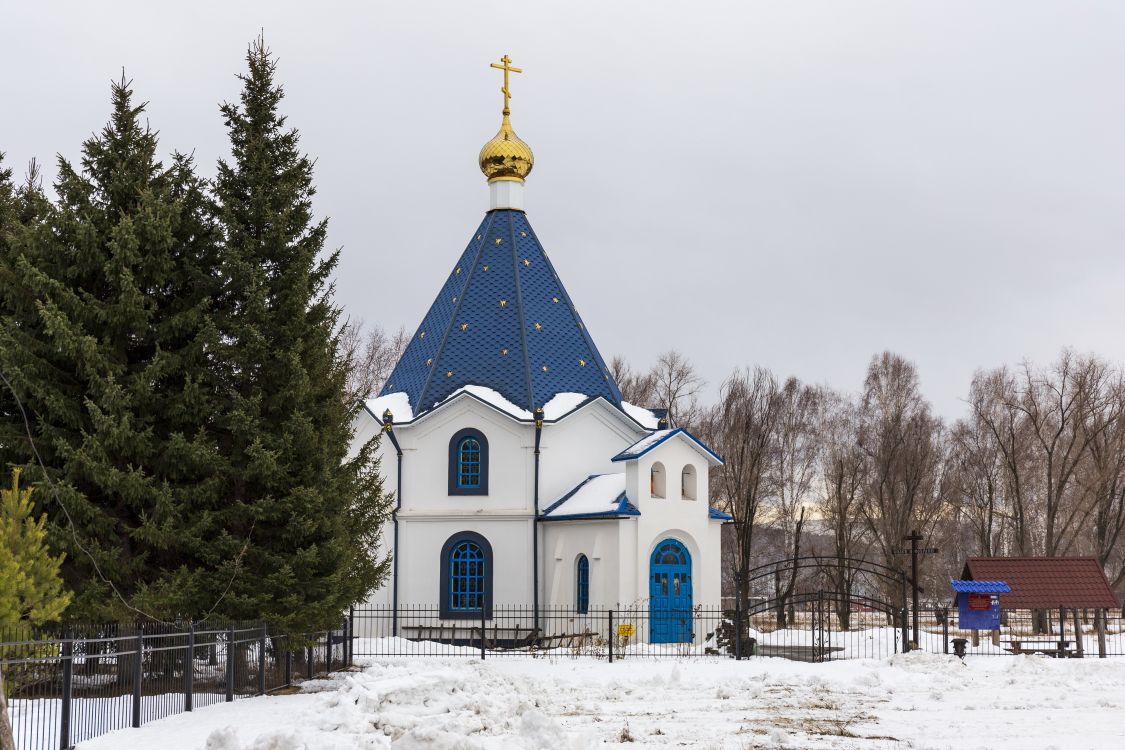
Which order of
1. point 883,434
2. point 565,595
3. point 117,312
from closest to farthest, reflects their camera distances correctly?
point 117,312
point 565,595
point 883,434

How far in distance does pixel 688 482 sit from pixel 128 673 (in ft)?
49.2

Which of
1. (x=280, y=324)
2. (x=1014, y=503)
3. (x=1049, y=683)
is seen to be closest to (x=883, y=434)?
(x=1014, y=503)

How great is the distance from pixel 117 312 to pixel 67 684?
21.0 ft

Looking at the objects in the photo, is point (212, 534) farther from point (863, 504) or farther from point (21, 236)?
point (863, 504)

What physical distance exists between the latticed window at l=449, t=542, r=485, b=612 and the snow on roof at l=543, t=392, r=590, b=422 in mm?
3662

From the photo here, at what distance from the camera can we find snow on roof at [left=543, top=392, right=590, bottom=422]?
27203 mm

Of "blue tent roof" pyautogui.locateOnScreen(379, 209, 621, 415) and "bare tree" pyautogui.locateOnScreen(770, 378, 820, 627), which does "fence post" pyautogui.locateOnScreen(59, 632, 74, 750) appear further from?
"bare tree" pyautogui.locateOnScreen(770, 378, 820, 627)

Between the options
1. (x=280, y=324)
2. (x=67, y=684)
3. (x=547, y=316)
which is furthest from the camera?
(x=547, y=316)

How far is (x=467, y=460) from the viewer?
27.6 meters

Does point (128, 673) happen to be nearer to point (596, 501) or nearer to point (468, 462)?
point (596, 501)

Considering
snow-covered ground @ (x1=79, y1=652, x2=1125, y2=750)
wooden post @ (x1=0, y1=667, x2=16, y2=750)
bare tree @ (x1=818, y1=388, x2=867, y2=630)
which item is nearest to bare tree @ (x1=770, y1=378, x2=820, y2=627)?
bare tree @ (x1=818, y1=388, x2=867, y2=630)

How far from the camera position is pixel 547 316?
29438 mm

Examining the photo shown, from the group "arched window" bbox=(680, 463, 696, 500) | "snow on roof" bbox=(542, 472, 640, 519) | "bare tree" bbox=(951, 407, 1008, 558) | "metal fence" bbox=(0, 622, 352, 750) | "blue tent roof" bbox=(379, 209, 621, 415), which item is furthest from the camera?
"bare tree" bbox=(951, 407, 1008, 558)

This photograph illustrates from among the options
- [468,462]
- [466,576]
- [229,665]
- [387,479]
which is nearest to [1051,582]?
[466,576]
